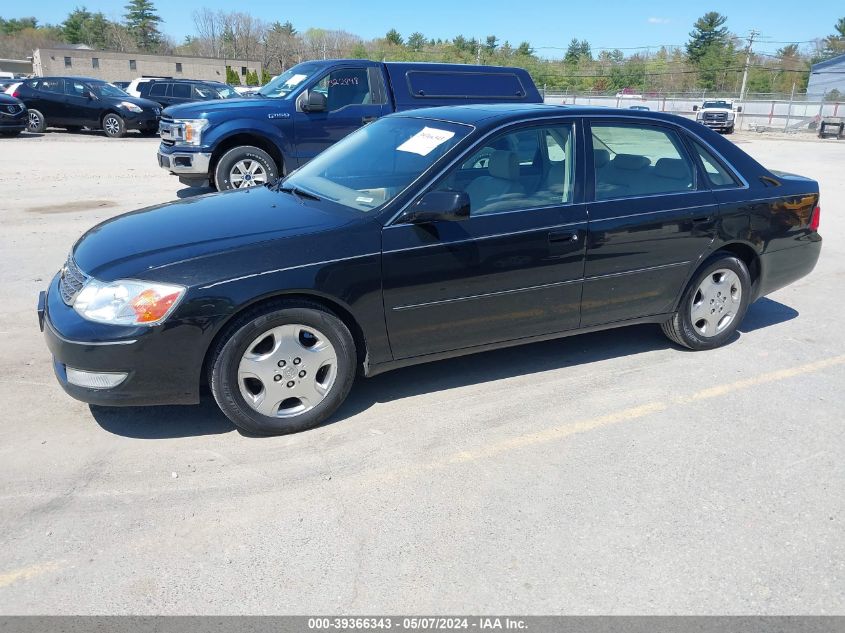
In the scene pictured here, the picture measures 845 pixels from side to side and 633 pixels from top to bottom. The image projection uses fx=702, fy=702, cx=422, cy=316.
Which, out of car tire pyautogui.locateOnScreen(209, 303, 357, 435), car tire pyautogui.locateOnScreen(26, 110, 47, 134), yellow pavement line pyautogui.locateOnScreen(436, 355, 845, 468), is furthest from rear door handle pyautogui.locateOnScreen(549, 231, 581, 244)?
car tire pyautogui.locateOnScreen(26, 110, 47, 134)

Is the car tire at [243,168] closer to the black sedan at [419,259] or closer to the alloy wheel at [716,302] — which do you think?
the black sedan at [419,259]

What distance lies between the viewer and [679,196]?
4715mm

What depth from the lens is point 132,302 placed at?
11.2ft

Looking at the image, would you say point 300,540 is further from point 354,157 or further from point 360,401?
point 354,157

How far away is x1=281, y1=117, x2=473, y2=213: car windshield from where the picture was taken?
4.14 m

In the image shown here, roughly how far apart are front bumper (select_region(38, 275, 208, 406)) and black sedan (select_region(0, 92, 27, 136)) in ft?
58.5

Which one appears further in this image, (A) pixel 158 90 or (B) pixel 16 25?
(B) pixel 16 25

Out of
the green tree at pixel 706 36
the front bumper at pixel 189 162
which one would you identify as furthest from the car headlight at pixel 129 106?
the green tree at pixel 706 36

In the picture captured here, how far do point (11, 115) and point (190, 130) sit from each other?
12.0 metres

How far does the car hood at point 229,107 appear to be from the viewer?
31.1 ft

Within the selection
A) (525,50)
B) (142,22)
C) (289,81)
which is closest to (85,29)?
(142,22)

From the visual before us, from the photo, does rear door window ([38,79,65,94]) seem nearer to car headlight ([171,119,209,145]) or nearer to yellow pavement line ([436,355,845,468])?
car headlight ([171,119,209,145])

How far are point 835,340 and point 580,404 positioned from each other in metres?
2.60

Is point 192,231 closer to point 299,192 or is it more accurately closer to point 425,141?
point 299,192
